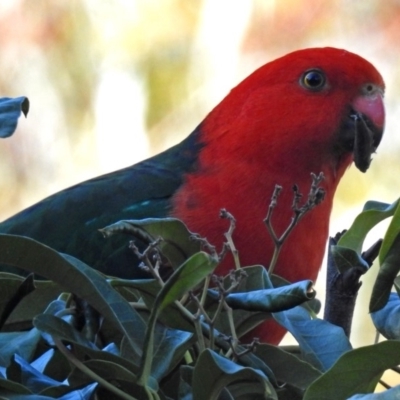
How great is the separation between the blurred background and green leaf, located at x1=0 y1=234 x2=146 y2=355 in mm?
1873

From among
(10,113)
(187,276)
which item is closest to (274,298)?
(187,276)

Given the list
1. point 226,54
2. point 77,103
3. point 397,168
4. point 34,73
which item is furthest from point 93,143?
point 397,168

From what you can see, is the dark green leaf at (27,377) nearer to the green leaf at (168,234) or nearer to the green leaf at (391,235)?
the green leaf at (168,234)

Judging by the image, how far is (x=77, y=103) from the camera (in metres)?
2.72

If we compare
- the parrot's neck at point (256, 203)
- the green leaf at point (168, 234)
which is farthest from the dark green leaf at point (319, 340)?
the parrot's neck at point (256, 203)

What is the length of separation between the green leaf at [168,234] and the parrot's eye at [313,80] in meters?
0.99

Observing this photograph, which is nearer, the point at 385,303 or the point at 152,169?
the point at 385,303

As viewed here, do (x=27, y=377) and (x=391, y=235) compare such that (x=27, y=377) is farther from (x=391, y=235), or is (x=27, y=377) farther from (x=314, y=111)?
(x=314, y=111)

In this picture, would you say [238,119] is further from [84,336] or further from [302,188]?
[84,336]

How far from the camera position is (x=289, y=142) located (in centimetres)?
172

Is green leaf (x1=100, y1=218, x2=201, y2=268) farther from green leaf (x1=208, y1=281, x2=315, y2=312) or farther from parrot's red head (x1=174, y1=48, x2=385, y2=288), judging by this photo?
parrot's red head (x1=174, y1=48, x2=385, y2=288)

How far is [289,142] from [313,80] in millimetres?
139

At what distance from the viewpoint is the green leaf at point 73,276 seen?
72 centimetres

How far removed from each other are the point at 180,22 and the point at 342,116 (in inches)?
47.4
